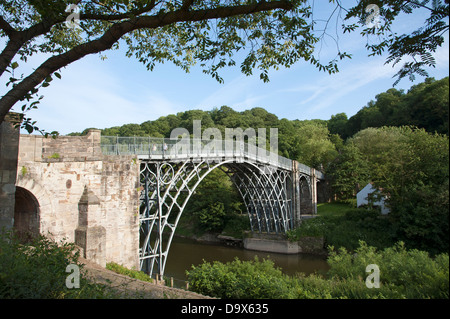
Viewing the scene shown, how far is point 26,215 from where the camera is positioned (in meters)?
10.2

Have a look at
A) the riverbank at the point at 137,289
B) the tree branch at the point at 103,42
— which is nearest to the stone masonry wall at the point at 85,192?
the riverbank at the point at 137,289

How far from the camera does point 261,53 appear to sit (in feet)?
24.5

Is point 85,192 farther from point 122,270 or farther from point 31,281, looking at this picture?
point 31,281

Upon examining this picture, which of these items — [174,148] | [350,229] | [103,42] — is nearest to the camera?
[103,42]

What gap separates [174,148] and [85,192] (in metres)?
5.50

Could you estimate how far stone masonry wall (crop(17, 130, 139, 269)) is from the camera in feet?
33.1

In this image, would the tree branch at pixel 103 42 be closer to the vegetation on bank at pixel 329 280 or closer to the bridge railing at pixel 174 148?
the vegetation on bank at pixel 329 280

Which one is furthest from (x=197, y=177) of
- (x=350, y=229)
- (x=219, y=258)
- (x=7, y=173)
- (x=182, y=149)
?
(x=7, y=173)

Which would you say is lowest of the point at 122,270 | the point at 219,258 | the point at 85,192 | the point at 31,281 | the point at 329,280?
the point at 219,258

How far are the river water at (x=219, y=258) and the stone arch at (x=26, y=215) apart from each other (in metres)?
11.6

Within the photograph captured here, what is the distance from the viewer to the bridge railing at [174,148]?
13406mm

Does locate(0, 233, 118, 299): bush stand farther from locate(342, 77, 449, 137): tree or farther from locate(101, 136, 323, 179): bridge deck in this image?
locate(342, 77, 449, 137): tree
